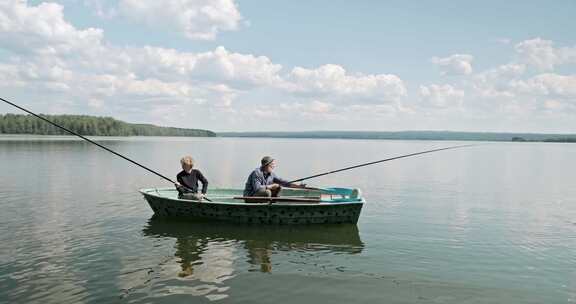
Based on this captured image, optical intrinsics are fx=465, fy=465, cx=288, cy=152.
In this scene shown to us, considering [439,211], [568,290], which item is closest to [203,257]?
[568,290]

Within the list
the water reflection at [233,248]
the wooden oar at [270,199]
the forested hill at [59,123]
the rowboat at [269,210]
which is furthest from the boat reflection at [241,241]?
the forested hill at [59,123]

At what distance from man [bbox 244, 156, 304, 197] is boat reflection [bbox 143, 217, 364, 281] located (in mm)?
1032

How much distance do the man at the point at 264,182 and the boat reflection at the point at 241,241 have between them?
40.6 inches

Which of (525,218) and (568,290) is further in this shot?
(525,218)

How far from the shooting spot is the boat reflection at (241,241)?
10.2 m

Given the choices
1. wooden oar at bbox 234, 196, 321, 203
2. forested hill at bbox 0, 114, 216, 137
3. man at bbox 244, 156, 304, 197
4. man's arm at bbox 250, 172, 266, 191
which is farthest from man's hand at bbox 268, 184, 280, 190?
forested hill at bbox 0, 114, 216, 137

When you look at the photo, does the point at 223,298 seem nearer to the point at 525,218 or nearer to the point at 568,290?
the point at 568,290

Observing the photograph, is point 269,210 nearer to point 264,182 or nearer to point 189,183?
point 264,182

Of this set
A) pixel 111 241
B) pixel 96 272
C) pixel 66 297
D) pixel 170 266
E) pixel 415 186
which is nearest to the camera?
pixel 66 297

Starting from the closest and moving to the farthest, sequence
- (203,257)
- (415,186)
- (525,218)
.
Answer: (203,257) → (525,218) → (415,186)

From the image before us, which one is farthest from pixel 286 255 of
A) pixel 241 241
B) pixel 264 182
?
pixel 264 182

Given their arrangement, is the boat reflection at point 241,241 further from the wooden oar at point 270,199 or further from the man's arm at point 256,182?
the man's arm at point 256,182

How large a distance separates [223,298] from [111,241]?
16.5ft

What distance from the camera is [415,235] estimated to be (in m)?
13.2
